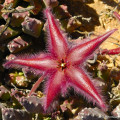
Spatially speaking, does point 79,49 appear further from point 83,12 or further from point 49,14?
point 83,12

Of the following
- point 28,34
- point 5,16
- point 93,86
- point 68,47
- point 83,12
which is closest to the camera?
point 93,86

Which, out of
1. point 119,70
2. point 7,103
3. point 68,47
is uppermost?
point 68,47

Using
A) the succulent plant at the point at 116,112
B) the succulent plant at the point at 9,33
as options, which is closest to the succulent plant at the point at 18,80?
the succulent plant at the point at 9,33

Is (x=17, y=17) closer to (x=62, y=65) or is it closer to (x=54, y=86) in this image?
(x=62, y=65)

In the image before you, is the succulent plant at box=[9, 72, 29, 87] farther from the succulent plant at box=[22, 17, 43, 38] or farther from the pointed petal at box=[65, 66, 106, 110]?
the pointed petal at box=[65, 66, 106, 110]

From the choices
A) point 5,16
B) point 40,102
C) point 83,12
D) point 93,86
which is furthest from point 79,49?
point 83,12

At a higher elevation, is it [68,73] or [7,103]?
[68,73]

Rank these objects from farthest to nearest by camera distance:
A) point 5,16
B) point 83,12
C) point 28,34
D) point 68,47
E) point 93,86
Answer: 1. point 83,12
2. point 28,34
3. point 5,16
4. point 68,47
5. point 93,86
